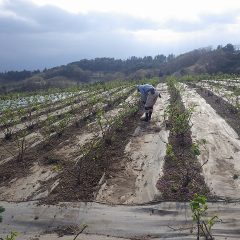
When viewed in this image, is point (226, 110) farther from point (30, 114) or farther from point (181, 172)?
point (181, 172)

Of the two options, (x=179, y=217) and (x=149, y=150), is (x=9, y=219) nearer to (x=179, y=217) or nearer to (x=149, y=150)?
(x=179, y=217)

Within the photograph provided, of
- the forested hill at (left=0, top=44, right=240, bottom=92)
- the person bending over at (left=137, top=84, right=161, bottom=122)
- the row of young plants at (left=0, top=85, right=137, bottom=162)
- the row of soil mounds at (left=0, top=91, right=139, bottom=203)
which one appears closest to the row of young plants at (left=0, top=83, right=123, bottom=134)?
the row of young plants at (left=0, top=85, right=137, bottom=162)

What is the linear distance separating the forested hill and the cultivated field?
107 ft

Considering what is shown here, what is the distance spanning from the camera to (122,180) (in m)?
7.02

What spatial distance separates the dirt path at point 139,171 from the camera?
627 centimetres

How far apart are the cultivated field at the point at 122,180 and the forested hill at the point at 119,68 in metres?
32.6

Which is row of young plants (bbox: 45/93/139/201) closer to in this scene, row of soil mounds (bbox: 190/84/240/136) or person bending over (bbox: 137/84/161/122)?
person bending over (bbox: 137/84/161/122)

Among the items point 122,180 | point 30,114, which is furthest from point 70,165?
point 30,114

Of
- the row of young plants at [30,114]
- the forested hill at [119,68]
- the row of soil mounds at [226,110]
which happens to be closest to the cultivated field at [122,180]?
the row of soil mounds at [226,110]

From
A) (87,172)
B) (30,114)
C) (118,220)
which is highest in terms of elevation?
(30,114)

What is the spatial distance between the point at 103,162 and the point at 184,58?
6478 centimetres

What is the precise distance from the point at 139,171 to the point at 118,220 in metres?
2.12

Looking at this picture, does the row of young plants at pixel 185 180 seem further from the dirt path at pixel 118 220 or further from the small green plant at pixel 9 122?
the small green plant at pixel 9 122

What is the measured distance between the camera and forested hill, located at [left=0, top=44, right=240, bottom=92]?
5085cm
